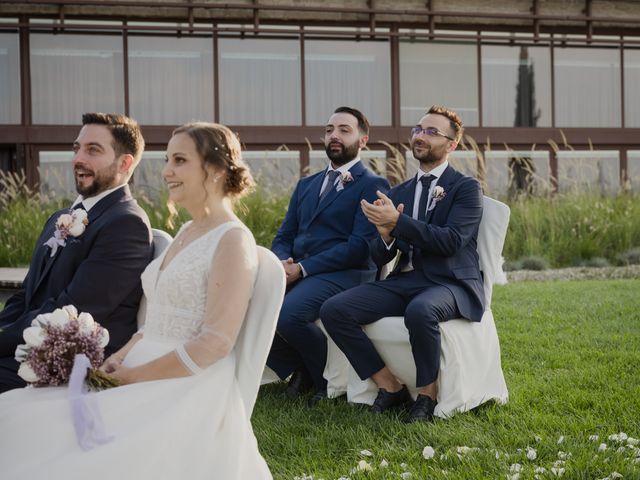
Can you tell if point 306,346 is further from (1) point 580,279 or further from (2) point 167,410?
(1) point 580,279

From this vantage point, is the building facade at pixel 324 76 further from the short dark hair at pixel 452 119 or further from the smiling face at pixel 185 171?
the smiling face at pixel 185 171

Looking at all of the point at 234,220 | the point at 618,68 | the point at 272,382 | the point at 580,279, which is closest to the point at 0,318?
the point at 234,220

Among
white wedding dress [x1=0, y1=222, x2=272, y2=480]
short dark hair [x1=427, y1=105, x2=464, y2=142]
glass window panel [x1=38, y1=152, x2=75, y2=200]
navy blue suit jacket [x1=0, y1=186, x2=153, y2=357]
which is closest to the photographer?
white wedding dress [x1=0, y1=222, x2=272, y2=480]

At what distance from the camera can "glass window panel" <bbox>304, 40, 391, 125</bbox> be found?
16.7 m

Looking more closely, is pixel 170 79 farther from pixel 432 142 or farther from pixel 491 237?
pixel 491 237

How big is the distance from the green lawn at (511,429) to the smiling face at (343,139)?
5.50 ft

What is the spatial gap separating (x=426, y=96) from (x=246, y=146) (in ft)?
12.6

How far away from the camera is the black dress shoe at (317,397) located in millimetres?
5367

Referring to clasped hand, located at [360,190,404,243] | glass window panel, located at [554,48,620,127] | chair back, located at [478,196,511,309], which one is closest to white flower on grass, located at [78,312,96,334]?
clasped hand, located at [360,190,404,243]

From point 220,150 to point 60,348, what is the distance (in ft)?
2.85

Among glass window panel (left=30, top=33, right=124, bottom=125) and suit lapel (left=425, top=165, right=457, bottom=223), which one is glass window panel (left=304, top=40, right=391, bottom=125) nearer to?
glass window panel (left=30, top=33, right=124, bottom=125)

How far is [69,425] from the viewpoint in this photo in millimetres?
2553

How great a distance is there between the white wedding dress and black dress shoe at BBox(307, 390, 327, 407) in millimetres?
2459

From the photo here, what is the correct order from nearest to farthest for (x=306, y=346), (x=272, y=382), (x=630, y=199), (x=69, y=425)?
(x=69, y=425)
(x=306, y=346)
(x=272, y=382)
(x=630, y=199)
